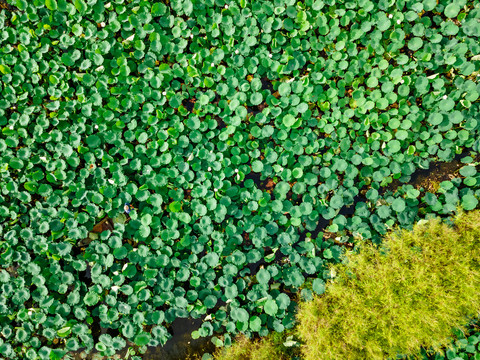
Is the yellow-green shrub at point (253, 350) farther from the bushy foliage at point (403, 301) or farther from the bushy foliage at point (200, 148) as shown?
the bushy foliage at point (403, 301)

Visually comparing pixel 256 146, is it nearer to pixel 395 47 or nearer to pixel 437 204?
pixel 395 47

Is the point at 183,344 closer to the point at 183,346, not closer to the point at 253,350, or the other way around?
the point at 183,346

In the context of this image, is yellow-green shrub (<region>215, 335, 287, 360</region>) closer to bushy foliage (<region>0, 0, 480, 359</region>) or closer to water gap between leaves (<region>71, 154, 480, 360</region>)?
bushy foliage (<region>0, 0, 480, 359</region>)

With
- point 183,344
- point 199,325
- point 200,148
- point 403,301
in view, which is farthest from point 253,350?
point 200,148

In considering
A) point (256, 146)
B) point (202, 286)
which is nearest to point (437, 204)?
point (256, 146)

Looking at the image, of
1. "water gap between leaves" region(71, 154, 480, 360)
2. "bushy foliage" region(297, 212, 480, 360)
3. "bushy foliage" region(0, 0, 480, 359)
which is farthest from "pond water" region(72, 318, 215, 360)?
"bushy foliage" region(297, 212, 480, 360)

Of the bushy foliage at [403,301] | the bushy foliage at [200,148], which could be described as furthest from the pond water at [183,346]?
the bushy foliage at [403,301]
